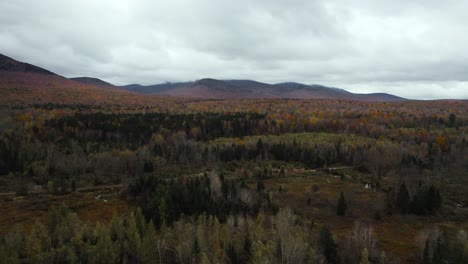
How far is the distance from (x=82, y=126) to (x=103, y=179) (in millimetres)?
47766

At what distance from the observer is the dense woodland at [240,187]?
33.9 m

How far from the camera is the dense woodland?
3394cm

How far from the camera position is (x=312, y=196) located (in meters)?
72.0

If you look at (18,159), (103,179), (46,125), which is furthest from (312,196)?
(46,125)

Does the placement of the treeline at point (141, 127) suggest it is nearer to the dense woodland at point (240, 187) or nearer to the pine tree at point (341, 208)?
the dense woodland at point (240, 187)

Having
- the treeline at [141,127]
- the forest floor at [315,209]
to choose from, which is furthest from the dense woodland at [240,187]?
the treeline at [141,127]

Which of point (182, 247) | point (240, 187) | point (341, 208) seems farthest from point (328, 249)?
point (240, 187)

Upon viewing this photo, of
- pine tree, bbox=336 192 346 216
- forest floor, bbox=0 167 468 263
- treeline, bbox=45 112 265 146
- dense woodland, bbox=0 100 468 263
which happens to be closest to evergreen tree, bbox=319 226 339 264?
dense woodland, bbox=0 100 468 263

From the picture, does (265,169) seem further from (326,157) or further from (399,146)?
(399,146)

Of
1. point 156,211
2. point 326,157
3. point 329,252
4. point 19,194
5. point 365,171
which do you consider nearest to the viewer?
point 329,252

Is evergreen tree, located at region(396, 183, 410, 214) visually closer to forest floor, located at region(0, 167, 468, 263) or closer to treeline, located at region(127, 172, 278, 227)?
forest floor, located at region(0, 167, 468, 263)

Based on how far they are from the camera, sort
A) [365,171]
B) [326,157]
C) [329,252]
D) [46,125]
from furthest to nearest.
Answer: [46,125], [326,157], [365,171], [329,252]

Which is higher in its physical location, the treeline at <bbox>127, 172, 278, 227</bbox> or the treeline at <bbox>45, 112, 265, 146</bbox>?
the treeline at <bbox>45, 112, 265, 146</bbox>

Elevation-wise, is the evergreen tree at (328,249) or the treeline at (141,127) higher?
the treeline at (141,127)
